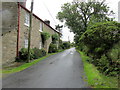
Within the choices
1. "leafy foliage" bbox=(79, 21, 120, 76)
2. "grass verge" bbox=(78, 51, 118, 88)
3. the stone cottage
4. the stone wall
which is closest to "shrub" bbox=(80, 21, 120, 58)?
"leafy foliage" bbox=(79, 21, 120, 76)

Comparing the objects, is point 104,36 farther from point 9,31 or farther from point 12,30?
point 9,31

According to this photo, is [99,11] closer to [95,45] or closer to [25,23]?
[95,45]

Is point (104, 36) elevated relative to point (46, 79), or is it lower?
elevated

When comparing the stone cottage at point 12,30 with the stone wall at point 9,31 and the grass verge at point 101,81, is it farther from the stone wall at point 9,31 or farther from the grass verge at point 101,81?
the grass verge at point 101,81

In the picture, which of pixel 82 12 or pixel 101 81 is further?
pixel 82 12

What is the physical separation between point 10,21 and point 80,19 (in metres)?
13.2

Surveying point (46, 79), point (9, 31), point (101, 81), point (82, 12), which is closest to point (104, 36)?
point (101, 81)

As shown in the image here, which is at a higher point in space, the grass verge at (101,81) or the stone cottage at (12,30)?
the stone cottage at (12,30)

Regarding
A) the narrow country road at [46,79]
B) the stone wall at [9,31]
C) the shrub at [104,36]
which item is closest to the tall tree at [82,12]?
the shrub at [104,36]

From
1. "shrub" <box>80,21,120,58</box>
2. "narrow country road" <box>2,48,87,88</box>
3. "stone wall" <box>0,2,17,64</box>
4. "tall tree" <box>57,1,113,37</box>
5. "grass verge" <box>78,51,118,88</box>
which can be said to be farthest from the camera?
"tall tree" <box>57,1,113,37</box>

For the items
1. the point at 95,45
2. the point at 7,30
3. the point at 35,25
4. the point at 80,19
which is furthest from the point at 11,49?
the point at 80,19

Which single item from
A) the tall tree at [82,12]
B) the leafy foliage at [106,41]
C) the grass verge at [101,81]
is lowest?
the grass verge at [101,81]

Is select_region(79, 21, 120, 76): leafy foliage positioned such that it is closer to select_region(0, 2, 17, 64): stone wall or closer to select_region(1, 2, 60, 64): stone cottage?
select_region(1, 2, 60, 64): stone cottage

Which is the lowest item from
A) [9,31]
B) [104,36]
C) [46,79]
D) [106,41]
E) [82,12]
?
[46,79]
